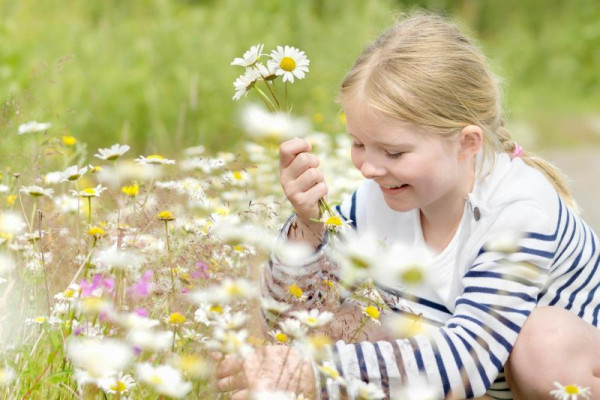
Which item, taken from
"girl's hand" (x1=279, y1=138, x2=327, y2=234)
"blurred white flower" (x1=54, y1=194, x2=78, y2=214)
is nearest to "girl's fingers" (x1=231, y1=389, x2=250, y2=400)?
"girl's hand" (x1=279, y1=138, x2=327, y2=234)

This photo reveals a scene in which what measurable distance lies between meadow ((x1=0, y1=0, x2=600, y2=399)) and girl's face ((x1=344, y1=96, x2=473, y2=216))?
143 millimetres

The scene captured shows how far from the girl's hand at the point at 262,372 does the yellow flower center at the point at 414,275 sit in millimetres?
220

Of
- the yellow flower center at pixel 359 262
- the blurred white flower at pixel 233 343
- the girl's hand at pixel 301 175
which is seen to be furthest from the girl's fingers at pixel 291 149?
the blurred white flower at pixel 233 343

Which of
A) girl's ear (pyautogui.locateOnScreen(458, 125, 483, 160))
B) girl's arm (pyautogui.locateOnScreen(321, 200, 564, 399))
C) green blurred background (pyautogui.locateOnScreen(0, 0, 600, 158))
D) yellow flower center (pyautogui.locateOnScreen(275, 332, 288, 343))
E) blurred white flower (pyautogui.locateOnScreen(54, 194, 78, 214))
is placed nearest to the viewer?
yellow flower center (pyautogui.locateOnScreen(275, 332, 288, 343))

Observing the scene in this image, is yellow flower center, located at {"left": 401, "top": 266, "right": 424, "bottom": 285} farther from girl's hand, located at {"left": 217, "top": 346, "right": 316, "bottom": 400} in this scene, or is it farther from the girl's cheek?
the girl's cheek

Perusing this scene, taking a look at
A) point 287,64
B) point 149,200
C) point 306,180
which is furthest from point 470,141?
point 149,200

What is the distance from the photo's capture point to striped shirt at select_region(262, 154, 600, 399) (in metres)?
1.89

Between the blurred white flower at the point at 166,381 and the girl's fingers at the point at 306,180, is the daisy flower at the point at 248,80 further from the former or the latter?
the blurred white flower at the point at 166,381

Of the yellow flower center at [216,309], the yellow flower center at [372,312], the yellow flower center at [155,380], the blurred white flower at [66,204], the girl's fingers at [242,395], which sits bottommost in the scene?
the blurred white flower at [66,204]

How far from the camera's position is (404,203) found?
2170 millimetres

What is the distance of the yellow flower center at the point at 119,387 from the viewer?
1.55 metres

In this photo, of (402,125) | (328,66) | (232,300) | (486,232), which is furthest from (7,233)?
(328,66)

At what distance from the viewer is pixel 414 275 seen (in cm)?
154

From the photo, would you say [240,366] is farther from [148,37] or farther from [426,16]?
[148,37]
